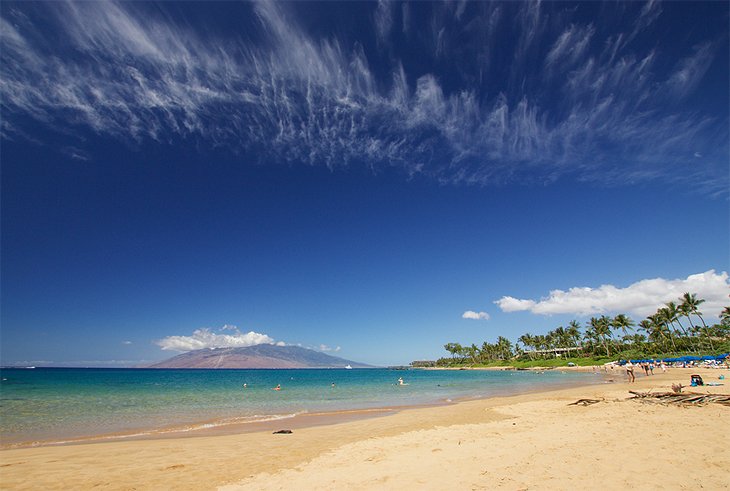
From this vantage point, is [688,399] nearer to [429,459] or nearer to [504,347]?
[429,459]

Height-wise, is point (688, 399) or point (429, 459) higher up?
point (688, 399)

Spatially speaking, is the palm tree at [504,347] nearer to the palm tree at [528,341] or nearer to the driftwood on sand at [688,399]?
the palm tree at [528,341]

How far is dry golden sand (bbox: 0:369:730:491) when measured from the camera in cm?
770

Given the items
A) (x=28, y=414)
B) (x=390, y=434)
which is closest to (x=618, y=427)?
(x=390, y=434)

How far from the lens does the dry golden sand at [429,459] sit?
7699 mm

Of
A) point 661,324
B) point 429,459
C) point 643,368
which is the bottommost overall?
point 429,459

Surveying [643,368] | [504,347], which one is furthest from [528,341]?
[643,368]

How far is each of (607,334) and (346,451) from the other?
128 meters

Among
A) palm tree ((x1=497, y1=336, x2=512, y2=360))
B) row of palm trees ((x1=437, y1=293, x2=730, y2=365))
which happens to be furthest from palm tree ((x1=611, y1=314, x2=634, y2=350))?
palm tree ((x1=497, y1=336, x2=512, y2=360))

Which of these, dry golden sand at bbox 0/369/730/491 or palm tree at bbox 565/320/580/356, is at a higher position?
palm tree at bbox 565/320/580/356

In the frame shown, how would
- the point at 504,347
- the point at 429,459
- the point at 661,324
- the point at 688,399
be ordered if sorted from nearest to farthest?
the point at 429,459 → the point at 688,399 → the point at 661,324 → the point at 504,347

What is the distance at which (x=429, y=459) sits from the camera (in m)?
9.61

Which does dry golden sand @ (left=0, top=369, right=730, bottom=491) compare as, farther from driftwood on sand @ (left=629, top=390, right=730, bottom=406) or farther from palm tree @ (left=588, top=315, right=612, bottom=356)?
palm tree @ (left=588, top=315, right=612, bottom=356)

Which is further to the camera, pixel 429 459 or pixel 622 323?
pixel 622 323
